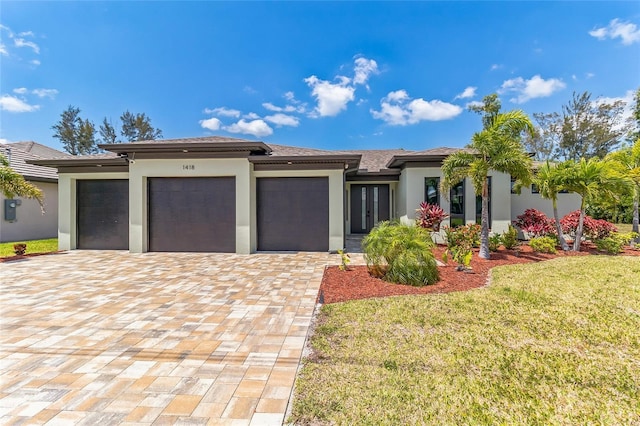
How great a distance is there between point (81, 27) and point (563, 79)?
2375cm

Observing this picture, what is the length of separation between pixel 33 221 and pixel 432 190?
62.8 feet

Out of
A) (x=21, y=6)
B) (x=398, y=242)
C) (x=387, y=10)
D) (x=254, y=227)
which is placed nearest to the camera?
(x=398, y=242)

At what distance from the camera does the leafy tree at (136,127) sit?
117 ft

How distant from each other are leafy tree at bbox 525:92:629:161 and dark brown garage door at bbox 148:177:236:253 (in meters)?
34.9

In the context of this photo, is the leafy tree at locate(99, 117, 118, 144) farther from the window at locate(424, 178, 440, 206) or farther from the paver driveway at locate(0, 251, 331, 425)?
the window at locate(424, 178, 440, 206)

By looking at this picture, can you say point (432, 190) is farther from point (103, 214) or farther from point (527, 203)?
point (103, 214)

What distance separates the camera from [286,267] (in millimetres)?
7691

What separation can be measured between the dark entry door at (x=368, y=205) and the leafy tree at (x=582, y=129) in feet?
87.5

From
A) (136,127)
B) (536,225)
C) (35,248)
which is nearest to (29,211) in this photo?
(35,248)

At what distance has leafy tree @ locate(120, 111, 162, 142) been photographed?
35.7 metres

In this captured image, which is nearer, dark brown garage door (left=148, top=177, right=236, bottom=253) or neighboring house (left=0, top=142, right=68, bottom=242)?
dark brown garage door (left=148, top=177, right=236, bottom=253)

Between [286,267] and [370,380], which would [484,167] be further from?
[370,380]

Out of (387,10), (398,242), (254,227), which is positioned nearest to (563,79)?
(387,10)

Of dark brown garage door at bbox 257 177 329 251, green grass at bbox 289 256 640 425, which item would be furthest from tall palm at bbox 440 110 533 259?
dark brown garage door at bbox 257 177 329 251
